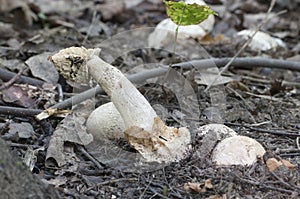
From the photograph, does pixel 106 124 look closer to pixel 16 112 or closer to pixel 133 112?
pixel 133 112

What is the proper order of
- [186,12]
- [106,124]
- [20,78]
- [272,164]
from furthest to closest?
[20,78], [186,12], [106,124], [272,164]

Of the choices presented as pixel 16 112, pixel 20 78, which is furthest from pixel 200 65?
pixel 16 112

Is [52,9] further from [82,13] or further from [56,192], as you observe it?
[56,192]

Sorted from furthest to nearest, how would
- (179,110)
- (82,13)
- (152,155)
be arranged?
(82,13), (179,110), (152,155)

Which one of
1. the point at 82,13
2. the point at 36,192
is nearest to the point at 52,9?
the point at 82,13

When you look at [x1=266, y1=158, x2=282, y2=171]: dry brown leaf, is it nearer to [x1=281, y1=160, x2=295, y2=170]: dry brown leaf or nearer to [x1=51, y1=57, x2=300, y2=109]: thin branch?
[x1=281, y1=160, x2=295, y2=170]: dry brown leaf

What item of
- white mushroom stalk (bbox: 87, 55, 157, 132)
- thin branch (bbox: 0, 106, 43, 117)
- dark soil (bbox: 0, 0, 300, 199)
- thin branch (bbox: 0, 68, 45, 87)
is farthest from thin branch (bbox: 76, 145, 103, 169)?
thin branch (bbox: 0, 68, 45, 87)

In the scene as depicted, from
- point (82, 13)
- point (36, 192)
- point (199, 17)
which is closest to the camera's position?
point (36, 192)
